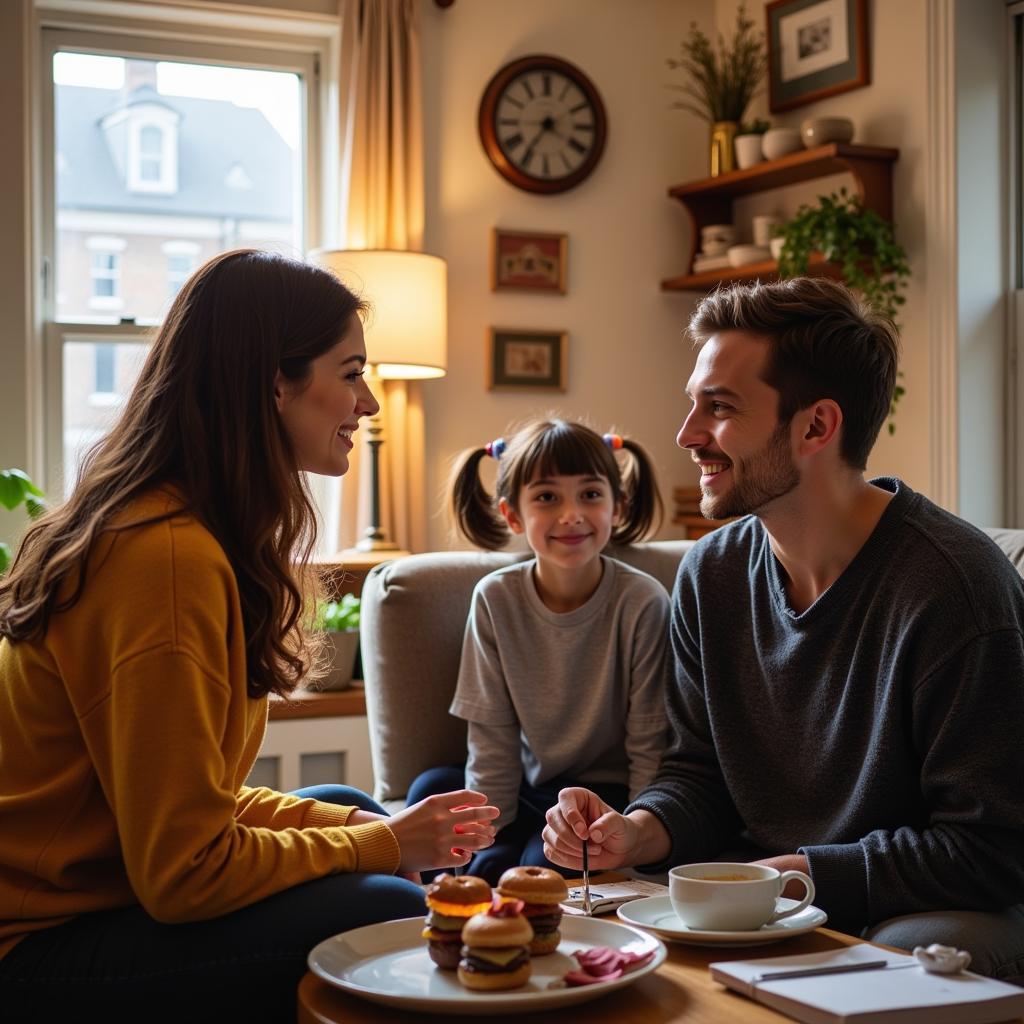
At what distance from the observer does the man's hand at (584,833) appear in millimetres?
1551

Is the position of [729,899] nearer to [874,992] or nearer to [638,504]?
[874,992]

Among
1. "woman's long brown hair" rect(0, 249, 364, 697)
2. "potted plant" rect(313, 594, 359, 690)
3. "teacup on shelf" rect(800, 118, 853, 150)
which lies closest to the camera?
"woman's long brown hair" rect(0, 249, 364, 697)

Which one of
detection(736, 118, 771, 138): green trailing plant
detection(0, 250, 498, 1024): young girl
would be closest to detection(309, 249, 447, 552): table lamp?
detection(736, 118, 771, 138): green trailing plant

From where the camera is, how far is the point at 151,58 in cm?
389

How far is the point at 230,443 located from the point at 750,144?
9.54 ft

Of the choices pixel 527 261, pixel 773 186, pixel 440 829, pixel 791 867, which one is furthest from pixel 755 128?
pixel 440 829

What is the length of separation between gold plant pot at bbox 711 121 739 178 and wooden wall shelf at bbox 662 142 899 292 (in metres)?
0.05

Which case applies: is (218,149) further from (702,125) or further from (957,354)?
(957,354)

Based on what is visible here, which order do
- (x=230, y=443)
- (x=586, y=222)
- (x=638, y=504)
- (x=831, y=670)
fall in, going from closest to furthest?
(x=230, y=443) → (x=831, y=670) → (x=638, y=504) → (x=586, y=222)

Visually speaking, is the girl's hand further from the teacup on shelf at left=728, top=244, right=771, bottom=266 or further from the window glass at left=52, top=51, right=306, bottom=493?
the teacup on shelf at left=728, top=244, right=771, bottom=266

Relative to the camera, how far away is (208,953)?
127 centimetres

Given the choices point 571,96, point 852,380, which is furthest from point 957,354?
point 852,380

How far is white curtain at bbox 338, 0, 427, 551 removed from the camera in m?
3.88

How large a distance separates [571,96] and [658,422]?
107cm
